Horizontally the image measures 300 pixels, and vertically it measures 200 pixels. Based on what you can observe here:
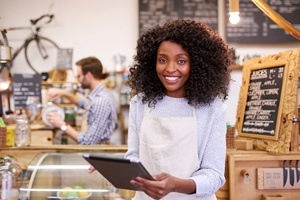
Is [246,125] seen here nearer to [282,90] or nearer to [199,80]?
[282,90]

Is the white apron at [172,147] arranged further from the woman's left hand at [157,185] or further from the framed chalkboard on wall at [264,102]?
the framed chalkboard on wall at [264,102]

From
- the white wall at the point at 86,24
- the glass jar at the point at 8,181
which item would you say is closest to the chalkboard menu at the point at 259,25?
the white wall at the point at 86,24

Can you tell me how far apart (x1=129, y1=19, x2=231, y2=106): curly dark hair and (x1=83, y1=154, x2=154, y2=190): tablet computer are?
1.25 feet

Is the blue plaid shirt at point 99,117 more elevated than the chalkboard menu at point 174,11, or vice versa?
the chalkboard menu at point 174,11

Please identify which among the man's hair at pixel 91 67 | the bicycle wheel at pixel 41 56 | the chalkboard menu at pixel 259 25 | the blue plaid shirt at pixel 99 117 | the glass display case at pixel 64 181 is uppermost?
the chalkboard menu at pixel 259 25

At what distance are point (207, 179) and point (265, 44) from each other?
503 centimetres

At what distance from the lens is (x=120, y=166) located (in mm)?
1353

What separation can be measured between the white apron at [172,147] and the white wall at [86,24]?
454 cm

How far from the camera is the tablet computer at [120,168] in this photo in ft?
4.30

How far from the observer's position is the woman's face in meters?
1.63

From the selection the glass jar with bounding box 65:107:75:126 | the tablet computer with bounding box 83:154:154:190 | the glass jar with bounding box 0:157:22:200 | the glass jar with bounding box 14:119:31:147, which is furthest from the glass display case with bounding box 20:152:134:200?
the glass jar with bounding box 65:107:75:126

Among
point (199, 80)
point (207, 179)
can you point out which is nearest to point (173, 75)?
point (199, 80)

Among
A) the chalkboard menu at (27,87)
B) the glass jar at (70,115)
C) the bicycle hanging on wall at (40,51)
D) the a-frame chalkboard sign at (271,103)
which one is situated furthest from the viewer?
the bicycle hanging on wall at (40,51)

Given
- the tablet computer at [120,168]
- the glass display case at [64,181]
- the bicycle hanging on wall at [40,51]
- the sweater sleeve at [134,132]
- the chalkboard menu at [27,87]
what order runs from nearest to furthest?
the tablet computer at [120,168], the sweater sleeve at [134,132], the glass display case at [64,181], the chalkboard menu at [27,87], the bicycle hanging on wall at [40,51]
